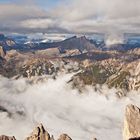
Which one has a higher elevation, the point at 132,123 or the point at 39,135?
the point at 132,123

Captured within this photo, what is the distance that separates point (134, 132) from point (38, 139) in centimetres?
5742

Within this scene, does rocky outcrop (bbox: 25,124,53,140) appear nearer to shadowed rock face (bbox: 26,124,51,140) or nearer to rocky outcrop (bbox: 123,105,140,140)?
shadowed rock face (bbox: 26,124,51,140)

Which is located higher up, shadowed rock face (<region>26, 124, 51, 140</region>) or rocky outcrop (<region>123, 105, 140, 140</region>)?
rocky outcrop (<region>123, 105, 140, 140</region>)

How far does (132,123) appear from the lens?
11706 cm

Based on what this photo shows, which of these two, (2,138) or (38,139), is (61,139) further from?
(2,138)

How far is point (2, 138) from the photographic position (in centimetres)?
17475

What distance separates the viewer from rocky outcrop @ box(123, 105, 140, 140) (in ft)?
374

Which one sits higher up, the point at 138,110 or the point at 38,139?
the point at 138,110

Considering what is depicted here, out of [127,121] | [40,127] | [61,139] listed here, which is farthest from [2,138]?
[127,121]

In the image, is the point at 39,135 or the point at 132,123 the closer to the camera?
the point at 132,123

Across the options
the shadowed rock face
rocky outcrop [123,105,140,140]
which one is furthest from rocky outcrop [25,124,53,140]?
rocky outcrop [123,105,140,140]

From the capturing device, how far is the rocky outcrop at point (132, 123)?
114125 millimetres

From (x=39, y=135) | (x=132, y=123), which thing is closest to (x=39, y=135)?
(x=39, y=135)

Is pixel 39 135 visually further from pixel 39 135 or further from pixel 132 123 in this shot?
pixel 132 123
